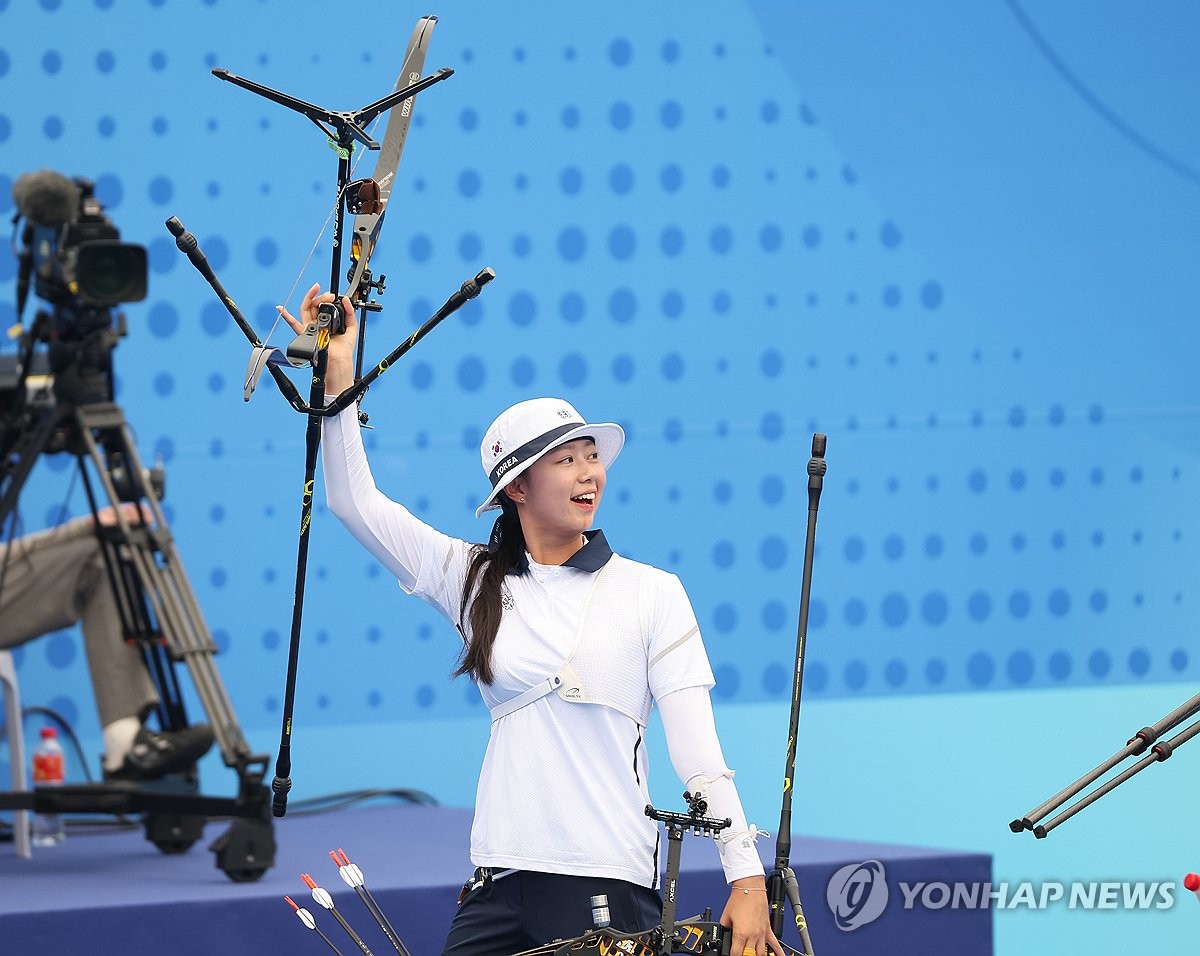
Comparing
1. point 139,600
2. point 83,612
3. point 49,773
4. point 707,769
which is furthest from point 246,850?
point 707,769

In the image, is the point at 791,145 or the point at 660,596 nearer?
the point at 660,596

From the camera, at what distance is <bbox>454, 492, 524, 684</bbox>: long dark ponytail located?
2.43 meters

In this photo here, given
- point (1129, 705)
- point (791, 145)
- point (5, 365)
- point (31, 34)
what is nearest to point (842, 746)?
point (1129, 705)

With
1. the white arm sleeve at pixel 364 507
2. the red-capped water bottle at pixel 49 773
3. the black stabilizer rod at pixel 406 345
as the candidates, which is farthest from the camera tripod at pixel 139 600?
the black stabilizer rod at pixel 406 345

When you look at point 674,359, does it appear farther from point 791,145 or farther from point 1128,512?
point 1128,512

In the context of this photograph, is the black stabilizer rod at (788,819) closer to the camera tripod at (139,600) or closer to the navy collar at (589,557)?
the navy collar at (589,557)

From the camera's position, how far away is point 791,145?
17.6 feet

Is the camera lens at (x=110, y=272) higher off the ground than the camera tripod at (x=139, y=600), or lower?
higher

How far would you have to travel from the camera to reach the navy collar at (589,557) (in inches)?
96.4

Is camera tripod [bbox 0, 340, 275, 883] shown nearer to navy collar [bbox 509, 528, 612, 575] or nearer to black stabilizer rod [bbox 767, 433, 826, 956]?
navy collar [bbox 509, 528, 612, 575]

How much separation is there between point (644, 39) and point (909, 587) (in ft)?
5.81

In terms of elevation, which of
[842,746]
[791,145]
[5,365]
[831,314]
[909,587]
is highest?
[791,145]

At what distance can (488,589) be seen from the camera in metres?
2.48

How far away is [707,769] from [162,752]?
5.92ft
